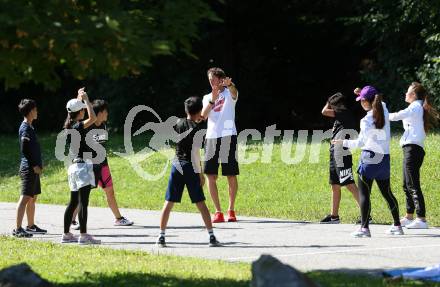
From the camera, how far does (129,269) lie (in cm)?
950

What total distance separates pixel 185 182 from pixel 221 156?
2.69 meters

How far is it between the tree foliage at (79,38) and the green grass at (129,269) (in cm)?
202

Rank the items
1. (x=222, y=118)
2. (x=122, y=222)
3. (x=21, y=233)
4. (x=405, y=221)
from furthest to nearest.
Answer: (x=122, y=222) → (x=222, y=118) → (x=405, y=221) → (x=21, y=233)

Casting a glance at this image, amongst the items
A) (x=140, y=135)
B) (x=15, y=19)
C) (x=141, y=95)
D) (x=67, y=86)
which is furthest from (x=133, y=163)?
(x=67, y=86)

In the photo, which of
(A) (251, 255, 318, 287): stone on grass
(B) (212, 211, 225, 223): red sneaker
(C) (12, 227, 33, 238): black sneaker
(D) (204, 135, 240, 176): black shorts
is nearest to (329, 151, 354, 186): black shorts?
(D) (204, 135, 240, 176): black shorts

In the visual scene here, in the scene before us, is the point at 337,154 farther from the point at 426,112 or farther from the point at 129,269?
the point at 129,269

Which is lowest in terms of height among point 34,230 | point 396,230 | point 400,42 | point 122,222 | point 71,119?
point 34,230

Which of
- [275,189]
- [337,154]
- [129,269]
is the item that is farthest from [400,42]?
[129,269]

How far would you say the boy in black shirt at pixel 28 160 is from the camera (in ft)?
41.0

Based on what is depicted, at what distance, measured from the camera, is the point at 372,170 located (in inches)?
463

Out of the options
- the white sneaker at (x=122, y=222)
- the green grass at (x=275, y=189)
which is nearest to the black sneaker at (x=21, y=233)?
the white sneaker at (x=122, y=222)

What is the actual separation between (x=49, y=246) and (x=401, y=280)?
15.9ft

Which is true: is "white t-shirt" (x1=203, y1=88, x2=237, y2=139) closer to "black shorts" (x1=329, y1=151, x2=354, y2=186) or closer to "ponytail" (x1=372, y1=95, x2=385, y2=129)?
"black shorts" (x1=329, y1=151, x2=354, y2=186)

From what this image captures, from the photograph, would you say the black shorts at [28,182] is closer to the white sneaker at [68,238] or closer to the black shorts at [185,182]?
the white sneaker at [68,238]
